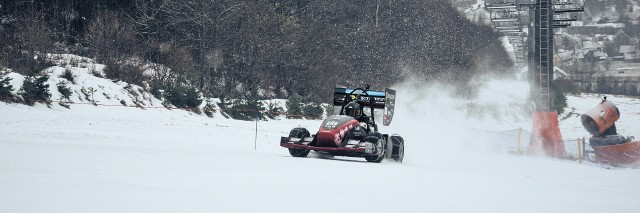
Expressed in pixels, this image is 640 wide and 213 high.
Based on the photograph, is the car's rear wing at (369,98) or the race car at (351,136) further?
the car's rear wing at (369,98)

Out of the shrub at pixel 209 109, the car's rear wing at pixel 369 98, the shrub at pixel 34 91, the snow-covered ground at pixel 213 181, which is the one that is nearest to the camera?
the snow-covered ground at pixel 213 181

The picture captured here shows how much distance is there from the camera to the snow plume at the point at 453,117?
24328 mm

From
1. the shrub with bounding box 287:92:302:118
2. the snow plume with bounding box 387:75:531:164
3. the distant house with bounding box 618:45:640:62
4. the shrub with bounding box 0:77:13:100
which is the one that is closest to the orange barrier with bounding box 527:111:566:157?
the snow plume with bounding box 387:75:531:164

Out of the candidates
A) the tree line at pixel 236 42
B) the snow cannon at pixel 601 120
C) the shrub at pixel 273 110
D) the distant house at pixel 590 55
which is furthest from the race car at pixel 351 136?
the distant house at pixel 590 55

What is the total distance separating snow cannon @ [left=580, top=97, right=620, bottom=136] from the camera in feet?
88.8

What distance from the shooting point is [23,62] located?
89.8ft

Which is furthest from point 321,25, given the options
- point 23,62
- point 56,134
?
point 56,134

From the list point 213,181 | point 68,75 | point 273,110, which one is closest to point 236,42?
point 273,110

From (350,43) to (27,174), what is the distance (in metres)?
50.0

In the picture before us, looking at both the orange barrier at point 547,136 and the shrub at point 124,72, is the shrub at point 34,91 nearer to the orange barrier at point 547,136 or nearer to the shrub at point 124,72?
the shrub at point 124,72

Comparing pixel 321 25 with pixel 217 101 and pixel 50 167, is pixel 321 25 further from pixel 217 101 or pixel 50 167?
pixel 50 167

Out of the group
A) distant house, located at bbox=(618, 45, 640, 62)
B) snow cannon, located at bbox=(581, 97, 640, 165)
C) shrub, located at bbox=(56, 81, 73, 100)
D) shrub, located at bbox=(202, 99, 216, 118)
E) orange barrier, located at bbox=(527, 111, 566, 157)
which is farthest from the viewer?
distant house, located at bbox=(618, 45, 640, 62)

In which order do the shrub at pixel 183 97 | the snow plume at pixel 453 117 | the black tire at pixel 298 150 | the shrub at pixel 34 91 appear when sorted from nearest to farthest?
the black tire at pixel 298 150
the shrub at pixel 34 91
the snow plume at pixel 453 117
the shrub at pixel 183 97

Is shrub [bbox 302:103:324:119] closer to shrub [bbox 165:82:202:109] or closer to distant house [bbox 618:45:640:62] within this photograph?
shrub [bbox 165:82:202:109]
